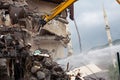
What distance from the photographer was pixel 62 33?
893 inches

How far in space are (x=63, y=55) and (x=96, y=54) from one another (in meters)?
4.00

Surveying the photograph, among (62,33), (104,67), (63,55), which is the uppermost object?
(62,33)

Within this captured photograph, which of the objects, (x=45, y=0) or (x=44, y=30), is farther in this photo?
(x=45, y=0)

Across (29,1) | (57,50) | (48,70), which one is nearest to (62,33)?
(57,50)

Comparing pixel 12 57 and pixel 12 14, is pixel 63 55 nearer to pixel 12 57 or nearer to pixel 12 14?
pixel 12 14

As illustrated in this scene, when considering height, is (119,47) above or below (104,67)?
above

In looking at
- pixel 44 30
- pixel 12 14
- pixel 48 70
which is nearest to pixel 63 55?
pixel 44 30

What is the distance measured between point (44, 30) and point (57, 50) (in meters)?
2.12

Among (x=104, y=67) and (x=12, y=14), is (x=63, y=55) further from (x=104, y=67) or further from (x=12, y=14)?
(x=104, y=67)

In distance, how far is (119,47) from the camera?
14.6 m

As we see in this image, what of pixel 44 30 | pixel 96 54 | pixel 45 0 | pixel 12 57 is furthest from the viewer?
pixel 45 0

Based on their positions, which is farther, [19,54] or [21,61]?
[21,61]

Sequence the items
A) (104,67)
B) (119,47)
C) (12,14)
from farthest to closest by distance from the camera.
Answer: (104,67), (12,14), (119,47)

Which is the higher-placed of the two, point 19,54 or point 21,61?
point 19,54
